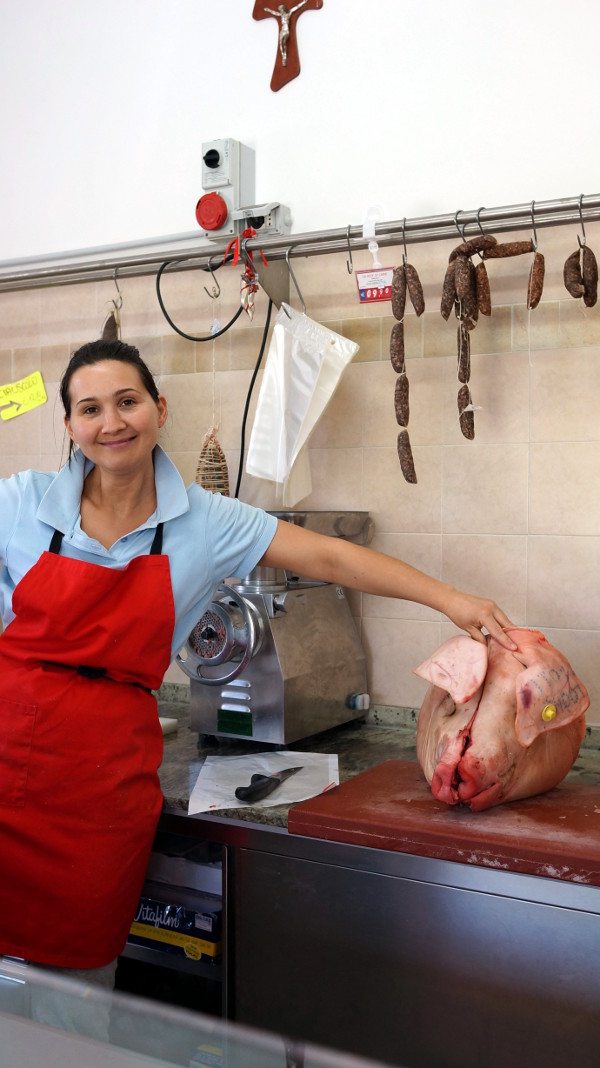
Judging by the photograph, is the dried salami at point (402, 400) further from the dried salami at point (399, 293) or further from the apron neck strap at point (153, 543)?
the apron neck strap at point (153, 543)

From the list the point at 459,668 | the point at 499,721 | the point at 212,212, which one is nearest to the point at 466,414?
the point at 459,668

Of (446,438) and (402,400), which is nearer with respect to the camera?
(402,400)

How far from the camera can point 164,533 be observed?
2.00 meters

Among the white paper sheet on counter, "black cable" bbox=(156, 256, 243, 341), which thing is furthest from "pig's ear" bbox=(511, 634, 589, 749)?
"black cable" bbox=(156, 256, 243, 341)

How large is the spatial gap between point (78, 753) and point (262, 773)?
484 millimetres

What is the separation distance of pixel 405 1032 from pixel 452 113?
220cm

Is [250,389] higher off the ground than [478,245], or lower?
lower

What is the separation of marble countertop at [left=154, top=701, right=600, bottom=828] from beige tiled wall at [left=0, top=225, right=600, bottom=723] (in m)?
0.14

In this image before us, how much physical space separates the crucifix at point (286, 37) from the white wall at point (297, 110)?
24 mm

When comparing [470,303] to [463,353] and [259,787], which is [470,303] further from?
[259,787]

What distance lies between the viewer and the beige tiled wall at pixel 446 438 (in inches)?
94.9

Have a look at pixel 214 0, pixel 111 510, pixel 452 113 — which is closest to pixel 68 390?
pixel 111 510

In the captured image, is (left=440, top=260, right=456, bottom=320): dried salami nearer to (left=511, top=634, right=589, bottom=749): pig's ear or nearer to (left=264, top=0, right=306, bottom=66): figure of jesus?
(left=511, top=634, right=589, bottom=749): pig's ear

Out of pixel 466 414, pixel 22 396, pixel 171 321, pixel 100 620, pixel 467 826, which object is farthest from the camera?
pixel 22 396
